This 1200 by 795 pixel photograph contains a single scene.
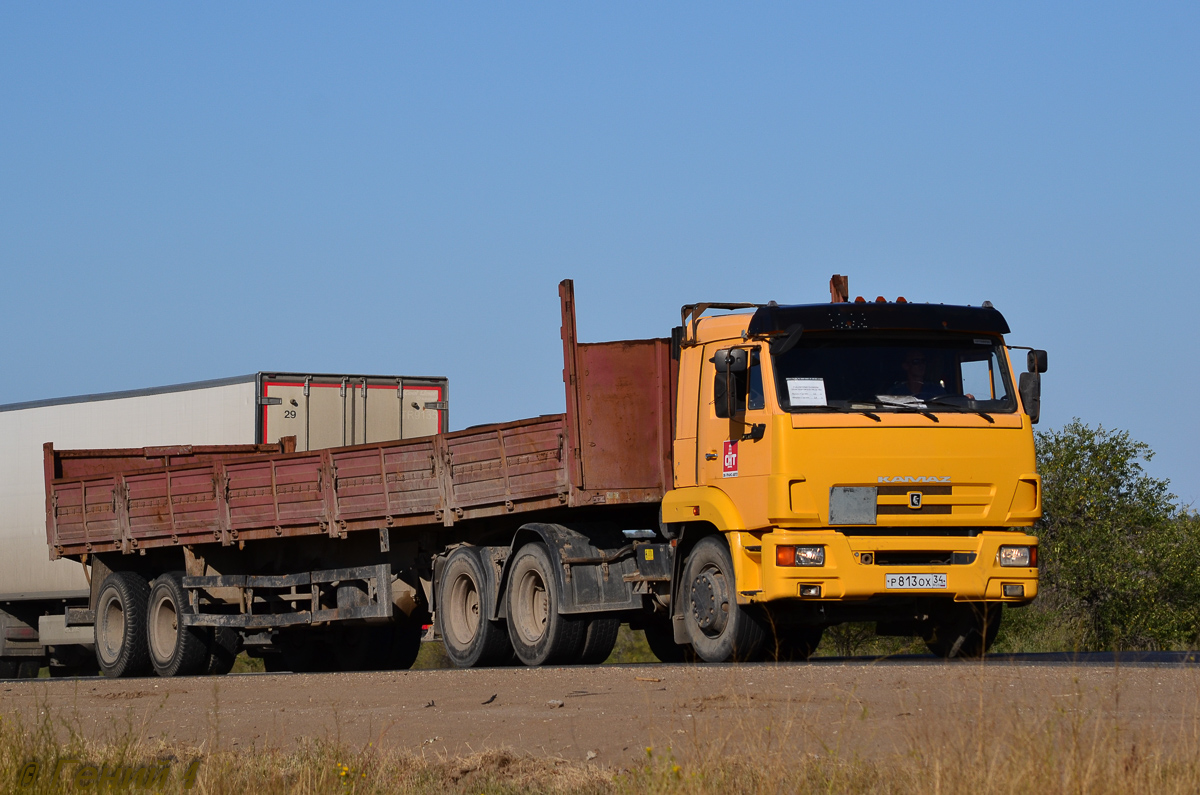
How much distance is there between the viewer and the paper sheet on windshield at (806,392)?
1231cm

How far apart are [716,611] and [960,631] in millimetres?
2216

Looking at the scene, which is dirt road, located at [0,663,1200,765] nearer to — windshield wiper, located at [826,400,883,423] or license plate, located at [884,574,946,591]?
license plate, located at [884,574,946,591]

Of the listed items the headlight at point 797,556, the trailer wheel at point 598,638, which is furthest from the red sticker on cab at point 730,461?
the trailer wheel at point 598,638

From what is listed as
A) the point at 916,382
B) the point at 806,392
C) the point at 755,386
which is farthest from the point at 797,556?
the point at 916,382

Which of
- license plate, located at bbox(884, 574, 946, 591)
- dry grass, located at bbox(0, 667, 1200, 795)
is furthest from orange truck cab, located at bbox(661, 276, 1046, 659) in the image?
dry grass, located at bbox(0, 667, 1200, 795)

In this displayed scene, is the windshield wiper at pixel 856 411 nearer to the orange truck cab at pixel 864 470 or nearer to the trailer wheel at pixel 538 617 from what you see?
the orange truck cab at pixel 864 470

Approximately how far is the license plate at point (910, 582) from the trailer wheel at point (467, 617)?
4922mm

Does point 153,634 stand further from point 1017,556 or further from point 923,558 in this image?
point 1017,556

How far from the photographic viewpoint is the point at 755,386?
12.6 metres

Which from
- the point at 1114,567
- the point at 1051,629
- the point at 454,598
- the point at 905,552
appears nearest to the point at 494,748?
the point at 905,552

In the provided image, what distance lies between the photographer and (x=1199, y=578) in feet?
104

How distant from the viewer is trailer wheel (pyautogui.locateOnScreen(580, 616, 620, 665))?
14945mm

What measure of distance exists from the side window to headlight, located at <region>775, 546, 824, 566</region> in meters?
1.17

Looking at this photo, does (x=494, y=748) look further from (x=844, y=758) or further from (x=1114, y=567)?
(x=1114, y=567)
